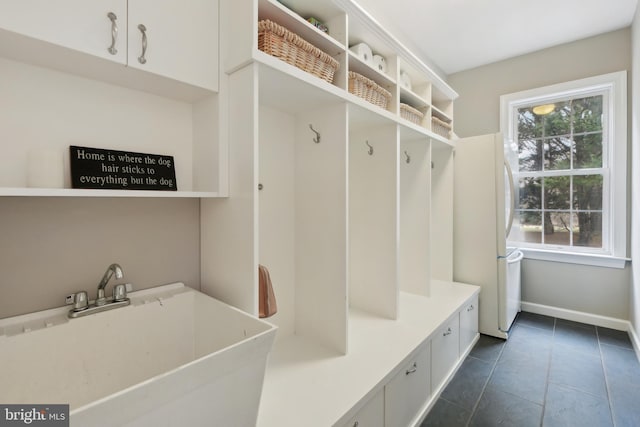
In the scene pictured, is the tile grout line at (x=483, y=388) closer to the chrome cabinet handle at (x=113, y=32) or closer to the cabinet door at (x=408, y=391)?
the cabinet door at (x=408, y=391)

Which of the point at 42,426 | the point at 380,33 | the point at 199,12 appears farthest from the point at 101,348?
the point at 380,33

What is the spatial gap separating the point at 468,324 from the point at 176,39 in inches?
105

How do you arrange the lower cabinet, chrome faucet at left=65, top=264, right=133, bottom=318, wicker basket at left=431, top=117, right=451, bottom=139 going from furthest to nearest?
wicker basket at left=431, top=117, right=451, bottom=139
the lower cabinet
chrome faucet at left=65, top=264, right=133, bottom=318

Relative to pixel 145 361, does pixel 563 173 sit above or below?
above

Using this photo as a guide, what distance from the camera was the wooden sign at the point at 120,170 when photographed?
104cm

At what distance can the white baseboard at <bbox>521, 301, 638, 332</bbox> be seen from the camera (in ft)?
9.41

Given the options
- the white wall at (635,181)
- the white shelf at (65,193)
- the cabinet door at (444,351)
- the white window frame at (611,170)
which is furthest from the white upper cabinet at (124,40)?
the white wall at (635,181)

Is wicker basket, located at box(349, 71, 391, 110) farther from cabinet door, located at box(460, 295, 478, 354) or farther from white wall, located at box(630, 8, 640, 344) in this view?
white wall, located at box(630, 8, 640, 344)

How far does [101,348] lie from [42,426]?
0.49 metres

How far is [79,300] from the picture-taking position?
104 cm

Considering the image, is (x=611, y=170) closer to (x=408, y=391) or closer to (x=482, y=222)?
(x=482, y=222)

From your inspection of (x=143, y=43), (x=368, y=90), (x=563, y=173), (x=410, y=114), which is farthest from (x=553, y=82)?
(x=143, y=43)

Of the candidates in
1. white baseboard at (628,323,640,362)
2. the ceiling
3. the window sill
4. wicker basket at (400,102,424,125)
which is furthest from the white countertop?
the ceiling

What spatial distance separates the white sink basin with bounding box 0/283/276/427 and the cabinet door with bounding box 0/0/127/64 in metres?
0.86
